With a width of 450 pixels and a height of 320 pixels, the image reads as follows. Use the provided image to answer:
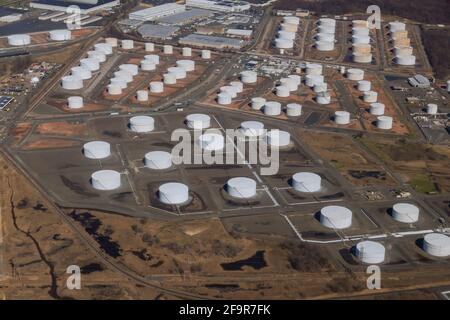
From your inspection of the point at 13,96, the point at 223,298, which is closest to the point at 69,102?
Result: the point at 13,96

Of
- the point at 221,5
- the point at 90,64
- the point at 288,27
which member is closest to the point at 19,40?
the point at 90,64

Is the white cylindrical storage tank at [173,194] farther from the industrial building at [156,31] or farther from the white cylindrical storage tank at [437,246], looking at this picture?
the industrial building at [156,31]

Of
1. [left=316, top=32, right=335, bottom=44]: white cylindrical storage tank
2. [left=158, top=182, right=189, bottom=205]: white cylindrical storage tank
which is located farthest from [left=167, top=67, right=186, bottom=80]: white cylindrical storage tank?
[left=158, top=182, right=189, bottom=205]: white cylindrical storage tank

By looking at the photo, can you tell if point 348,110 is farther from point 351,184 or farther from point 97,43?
point 97,43

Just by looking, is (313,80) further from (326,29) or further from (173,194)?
(173,194)

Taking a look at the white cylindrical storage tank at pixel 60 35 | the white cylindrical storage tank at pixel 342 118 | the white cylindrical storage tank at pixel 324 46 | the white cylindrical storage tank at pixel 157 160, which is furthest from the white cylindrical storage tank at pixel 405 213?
the white cylindrical storage tank at pixel 60 35

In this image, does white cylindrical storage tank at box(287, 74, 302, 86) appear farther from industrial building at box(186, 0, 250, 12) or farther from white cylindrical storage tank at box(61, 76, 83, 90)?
industrial building at box(186, 0, 250, 12)
